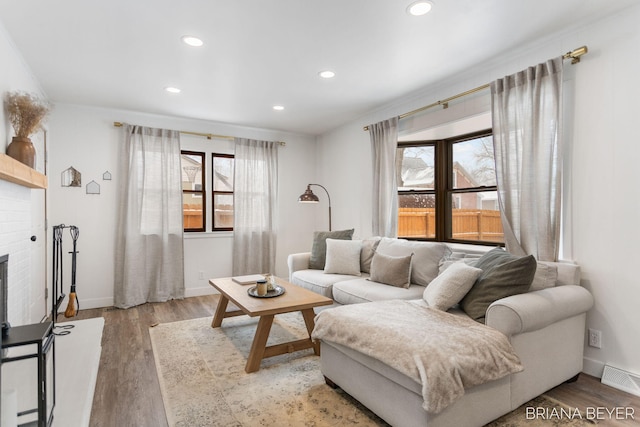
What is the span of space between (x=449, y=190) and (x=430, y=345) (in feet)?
8.56

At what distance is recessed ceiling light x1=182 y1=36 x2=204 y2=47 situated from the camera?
A: 2.61 metres

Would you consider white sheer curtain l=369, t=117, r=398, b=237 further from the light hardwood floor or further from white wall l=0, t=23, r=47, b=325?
white wall l=0, t=23, r=47, b=325

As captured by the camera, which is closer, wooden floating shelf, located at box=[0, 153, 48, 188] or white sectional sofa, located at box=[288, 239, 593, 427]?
white sectional sofa, located at box=[288, 239, 593, 427]

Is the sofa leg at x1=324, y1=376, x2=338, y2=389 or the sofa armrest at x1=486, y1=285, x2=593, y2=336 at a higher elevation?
the sofa armrest at x1=486, y1=285, x2=593, y2=336

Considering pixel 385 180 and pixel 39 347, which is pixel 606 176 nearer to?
pixel 385 180

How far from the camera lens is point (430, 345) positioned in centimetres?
171

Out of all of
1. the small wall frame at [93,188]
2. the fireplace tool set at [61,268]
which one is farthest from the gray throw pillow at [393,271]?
the small wall frame at [93,188]

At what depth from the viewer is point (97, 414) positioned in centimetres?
202

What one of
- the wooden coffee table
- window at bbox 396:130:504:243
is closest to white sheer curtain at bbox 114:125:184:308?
the wooden coffee table

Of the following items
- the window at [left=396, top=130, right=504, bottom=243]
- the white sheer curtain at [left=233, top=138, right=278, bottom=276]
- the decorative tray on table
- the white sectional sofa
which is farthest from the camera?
the white sheer curtain at [left=233, top=138, right=278, bottom=276]

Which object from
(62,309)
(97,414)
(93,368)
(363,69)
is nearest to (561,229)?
(363,69)

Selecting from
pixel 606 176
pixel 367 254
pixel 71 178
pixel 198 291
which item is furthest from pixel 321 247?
pixel 71 178

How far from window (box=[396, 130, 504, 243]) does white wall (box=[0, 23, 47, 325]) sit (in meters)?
3.72

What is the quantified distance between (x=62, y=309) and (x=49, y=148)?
1882 millimetres
